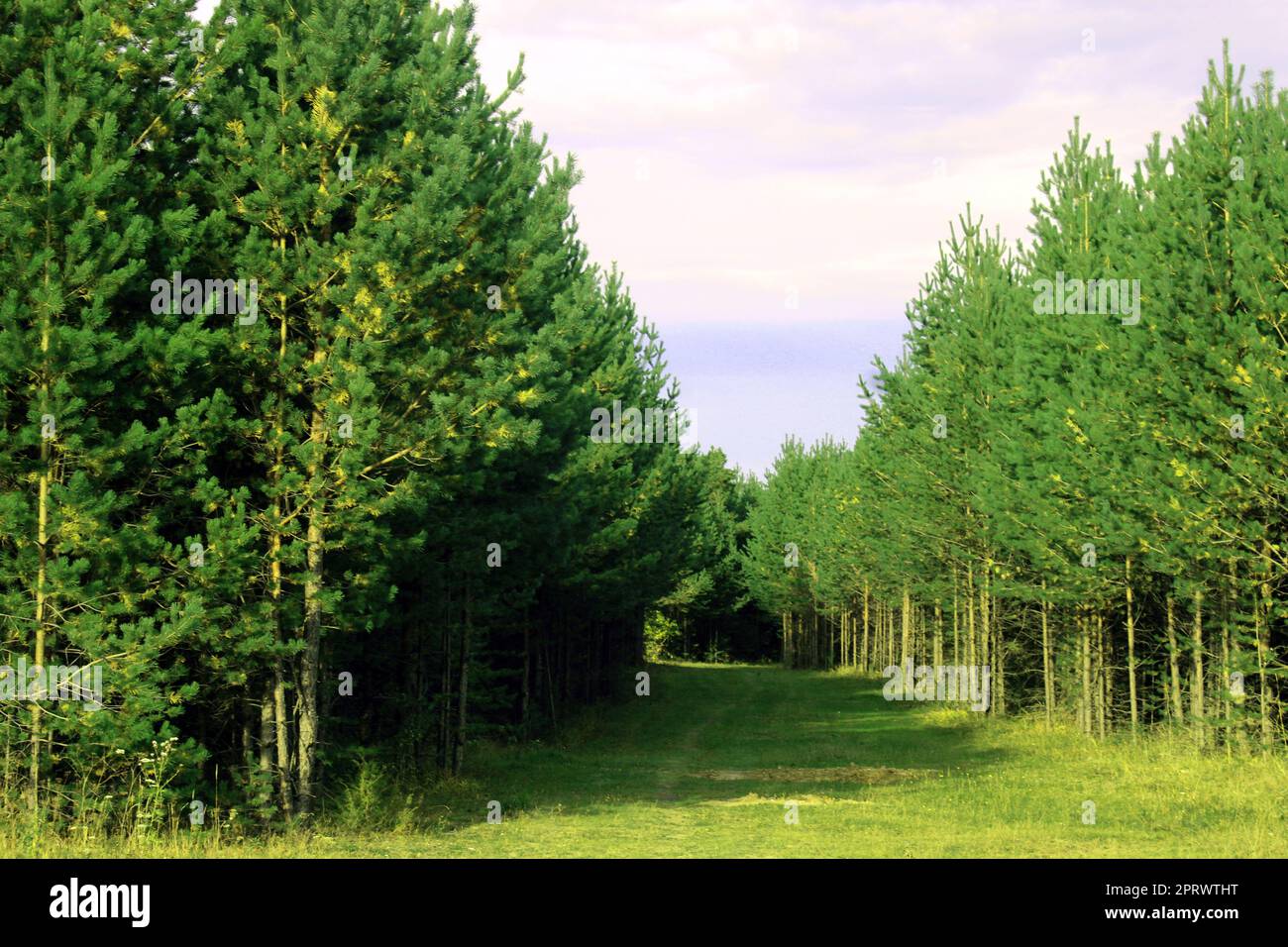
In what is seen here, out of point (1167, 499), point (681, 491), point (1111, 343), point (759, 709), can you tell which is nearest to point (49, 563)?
point (1167, 499)

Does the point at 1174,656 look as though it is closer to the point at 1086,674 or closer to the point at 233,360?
the point at 1086,674

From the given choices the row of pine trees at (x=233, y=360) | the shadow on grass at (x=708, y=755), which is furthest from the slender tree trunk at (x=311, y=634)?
the shadow on grass at (x=708, y=755)

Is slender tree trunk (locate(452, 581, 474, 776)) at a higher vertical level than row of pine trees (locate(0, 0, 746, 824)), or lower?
lower

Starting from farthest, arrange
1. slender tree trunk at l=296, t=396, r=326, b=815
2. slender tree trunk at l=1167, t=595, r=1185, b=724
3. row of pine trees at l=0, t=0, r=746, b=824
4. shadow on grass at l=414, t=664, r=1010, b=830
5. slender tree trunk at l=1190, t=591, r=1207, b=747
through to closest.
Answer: slender tree trunk at l=1167, t=595, r=1185, b=724, slender tree trunk at l=1190, t=591, r=1207, b=747, shadow on grass at l=414, t=664, r=1010, b=830, slender tree trunk at l=296, t=396, r=326, b=815, row of pine trees at l=0, t=0, r=746, b=824

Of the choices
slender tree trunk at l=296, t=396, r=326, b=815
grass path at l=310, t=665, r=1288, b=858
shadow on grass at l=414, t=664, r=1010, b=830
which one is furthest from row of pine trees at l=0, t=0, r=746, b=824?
shadow on grass at l=414, t=664, r=1010, b=830

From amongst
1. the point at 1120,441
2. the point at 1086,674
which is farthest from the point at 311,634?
the point at 1086,674

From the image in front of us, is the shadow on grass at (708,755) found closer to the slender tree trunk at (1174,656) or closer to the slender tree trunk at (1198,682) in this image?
the slender tree trunk at (1174,656)

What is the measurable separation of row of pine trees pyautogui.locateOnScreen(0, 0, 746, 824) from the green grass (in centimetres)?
184

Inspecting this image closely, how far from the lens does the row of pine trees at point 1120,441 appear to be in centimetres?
1791

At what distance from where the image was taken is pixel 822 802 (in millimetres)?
19172

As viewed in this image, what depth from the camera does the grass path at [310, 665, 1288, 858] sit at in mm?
14445

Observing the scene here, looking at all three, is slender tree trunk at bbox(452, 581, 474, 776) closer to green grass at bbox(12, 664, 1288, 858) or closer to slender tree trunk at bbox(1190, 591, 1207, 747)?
green grass at bbox(12, 664, 1288, 858)

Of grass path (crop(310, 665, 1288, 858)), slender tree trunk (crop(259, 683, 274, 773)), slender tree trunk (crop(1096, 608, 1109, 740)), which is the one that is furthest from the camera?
slender tree trunk (crop(1096, 608, 1109, 740))

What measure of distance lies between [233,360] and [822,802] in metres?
11.8
